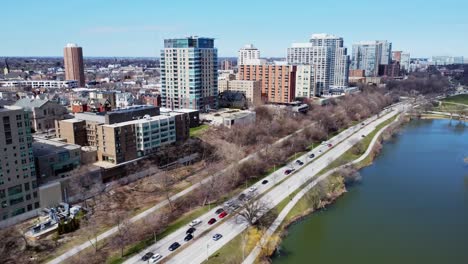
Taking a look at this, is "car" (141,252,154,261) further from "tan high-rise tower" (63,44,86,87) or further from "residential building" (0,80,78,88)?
"tan high-rise tower" (63,44,86,87)

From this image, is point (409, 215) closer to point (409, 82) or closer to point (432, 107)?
point (432, 107)

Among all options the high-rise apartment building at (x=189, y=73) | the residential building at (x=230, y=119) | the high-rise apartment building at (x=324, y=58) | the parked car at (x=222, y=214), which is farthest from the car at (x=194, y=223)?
the high-rise apartment building at (x=324, y=58)

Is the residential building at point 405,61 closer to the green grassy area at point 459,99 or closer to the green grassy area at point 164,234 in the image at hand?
the green grassy area at point 459,99

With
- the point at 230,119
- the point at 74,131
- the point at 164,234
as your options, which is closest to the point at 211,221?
the point at 164,234

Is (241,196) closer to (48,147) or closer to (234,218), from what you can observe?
(234,218)

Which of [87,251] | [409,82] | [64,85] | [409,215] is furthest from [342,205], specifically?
[409,82]

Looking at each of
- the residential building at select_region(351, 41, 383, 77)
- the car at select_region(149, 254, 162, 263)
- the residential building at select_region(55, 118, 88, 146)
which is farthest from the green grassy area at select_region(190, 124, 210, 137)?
the residential building at select_region(351, 41, 383, 77)
